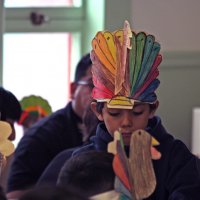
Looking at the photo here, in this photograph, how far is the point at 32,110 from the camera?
2.84 meters

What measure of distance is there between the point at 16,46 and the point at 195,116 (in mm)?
774

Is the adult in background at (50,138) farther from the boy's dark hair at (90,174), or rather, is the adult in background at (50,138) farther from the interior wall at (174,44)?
the boy's dark hair at (90,174)

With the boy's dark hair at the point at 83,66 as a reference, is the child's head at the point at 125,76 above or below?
above

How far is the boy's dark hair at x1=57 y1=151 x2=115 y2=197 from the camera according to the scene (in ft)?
3.78

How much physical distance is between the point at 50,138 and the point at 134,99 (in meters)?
1.13

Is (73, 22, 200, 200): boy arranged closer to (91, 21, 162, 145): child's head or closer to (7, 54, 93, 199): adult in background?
(91, 21, 162, 145): child's head

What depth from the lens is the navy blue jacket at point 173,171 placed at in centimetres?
134

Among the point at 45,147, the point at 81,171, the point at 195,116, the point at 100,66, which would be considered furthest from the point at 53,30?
the point at 81,171

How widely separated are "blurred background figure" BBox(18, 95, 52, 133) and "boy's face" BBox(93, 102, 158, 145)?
57.7 inches

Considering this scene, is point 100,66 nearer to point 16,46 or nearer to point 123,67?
point 123,67

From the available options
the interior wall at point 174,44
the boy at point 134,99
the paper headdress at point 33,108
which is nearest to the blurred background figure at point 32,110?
the paper headdress at point 33,108

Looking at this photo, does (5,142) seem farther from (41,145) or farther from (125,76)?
(41,145)

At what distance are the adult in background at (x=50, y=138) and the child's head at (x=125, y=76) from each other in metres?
0.90

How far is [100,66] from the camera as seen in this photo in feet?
4.58
